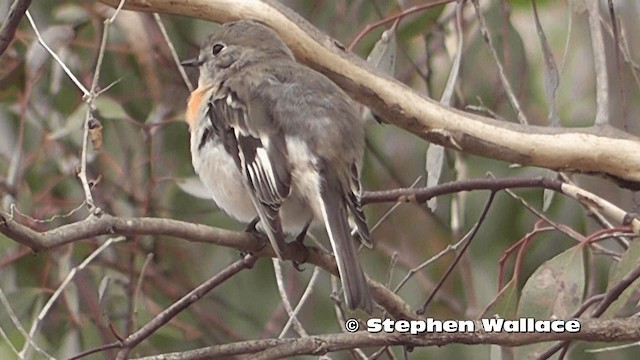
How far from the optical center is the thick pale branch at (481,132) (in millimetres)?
2334

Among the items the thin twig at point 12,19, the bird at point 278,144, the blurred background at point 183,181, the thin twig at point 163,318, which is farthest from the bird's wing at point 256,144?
the blurred background at point 183,181

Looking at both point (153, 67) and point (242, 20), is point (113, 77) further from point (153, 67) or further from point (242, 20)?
point (242, 20)

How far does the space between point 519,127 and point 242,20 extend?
2.16 ft

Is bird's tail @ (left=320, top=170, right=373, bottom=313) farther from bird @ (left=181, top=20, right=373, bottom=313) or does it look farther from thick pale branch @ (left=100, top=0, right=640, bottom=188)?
thick pale branch @ (left=100, top=0, right=640, bottom=188)

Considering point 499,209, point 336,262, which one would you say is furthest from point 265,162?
point 499,209

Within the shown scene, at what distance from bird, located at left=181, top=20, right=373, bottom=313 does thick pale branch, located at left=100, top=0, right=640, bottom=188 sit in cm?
9

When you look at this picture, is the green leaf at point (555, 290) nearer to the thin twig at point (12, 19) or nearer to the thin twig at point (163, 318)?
the thin twig at point (163, 318)

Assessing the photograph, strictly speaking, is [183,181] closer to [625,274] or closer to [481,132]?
[481,132]

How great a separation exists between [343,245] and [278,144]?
355mm

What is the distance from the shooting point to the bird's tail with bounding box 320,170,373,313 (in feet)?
6.53

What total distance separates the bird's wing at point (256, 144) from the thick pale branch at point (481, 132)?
19cm

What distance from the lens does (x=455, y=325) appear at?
1.93 meters

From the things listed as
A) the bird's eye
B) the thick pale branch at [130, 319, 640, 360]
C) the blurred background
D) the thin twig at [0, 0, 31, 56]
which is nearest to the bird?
the bird's eye

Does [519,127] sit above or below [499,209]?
below
